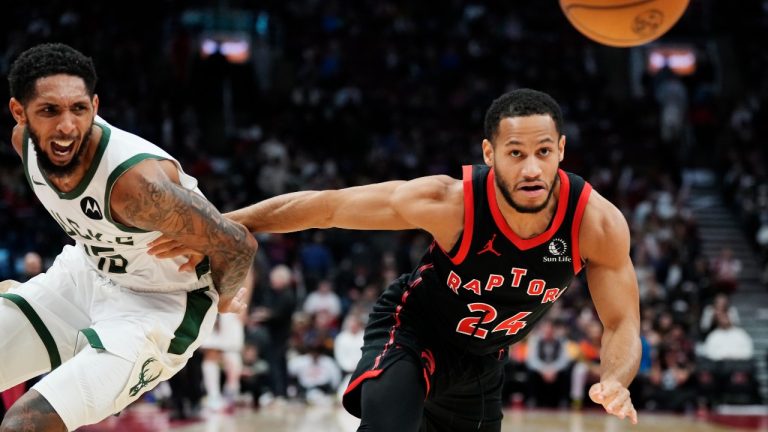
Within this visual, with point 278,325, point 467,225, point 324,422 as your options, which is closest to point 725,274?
point 278,325

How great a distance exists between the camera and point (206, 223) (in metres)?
4.56

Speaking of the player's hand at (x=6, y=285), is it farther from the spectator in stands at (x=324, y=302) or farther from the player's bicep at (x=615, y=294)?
the spectator in stands at (x=324, y=302)

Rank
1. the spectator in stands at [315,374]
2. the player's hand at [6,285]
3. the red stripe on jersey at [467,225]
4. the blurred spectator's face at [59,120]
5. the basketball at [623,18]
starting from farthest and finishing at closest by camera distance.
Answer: the spectator in stands at [315,374] → the basketball at [623,18] → the player's hand at [6,285] → the red stripe on jersey at [467,225] → the blurred spectator's face at [59,120]

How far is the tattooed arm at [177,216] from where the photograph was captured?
14.3 ft

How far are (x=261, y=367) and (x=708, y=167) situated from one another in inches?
482

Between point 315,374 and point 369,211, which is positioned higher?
point 369,211

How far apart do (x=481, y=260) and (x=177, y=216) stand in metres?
1.37

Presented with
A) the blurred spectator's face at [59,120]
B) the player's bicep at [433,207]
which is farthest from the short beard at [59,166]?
the player's bicep at [433,207]

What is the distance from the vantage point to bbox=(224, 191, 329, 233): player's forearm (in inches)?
196

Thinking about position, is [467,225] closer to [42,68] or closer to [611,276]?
[611,276]

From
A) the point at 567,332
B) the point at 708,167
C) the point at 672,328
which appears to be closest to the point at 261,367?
the point at 567,332

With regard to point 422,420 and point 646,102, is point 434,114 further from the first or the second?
point 422,420

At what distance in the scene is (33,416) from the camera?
4.09m

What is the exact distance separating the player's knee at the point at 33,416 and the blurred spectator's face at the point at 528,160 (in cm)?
211
